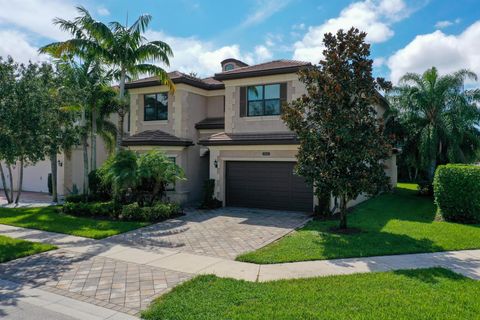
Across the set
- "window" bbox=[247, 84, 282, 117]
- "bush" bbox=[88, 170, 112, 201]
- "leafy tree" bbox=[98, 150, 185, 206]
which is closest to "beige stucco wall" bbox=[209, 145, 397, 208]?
"window" bbox=[247, 84, 282, 117]


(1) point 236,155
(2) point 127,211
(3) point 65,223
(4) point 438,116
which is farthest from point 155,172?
(4) point 438,116

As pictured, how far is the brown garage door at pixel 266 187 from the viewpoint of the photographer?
1542cm

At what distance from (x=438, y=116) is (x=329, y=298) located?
56.2ft

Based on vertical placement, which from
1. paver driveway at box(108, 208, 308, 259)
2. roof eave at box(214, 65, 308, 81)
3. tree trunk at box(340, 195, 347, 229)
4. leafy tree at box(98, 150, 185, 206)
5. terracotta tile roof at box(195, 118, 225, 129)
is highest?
roof eave at box(214, 65, 308, 81)

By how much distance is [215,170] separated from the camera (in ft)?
55.6

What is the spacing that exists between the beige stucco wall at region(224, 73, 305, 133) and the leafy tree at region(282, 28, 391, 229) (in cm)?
478

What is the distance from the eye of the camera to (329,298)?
5793mm

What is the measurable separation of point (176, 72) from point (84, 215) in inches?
364

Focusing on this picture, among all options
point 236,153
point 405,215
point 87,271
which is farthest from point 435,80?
point 87,271

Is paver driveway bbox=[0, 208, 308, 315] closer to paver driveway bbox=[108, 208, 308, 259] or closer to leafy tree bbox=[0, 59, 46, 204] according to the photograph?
paver driveway bbox=[108, 208, 308, 259]

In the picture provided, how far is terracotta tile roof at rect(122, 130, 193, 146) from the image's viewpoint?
691 inches

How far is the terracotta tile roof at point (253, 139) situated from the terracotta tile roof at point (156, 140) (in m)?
1.45

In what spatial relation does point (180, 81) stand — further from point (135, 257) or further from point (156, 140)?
point (135, 257)

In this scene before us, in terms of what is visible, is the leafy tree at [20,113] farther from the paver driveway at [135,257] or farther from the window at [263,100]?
the window at [263,100]
